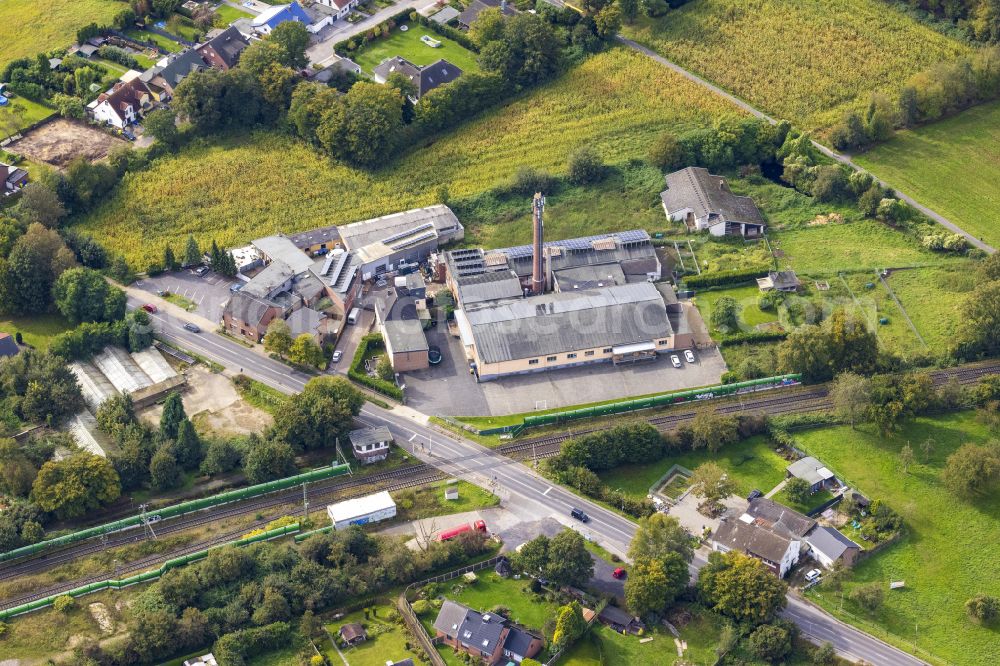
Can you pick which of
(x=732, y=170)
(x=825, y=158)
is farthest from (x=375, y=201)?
(x=825, y=158)

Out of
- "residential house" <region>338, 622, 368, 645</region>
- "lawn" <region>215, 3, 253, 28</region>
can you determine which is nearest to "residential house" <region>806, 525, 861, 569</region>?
"residential house" <region>338, 622, 368, 645</region>

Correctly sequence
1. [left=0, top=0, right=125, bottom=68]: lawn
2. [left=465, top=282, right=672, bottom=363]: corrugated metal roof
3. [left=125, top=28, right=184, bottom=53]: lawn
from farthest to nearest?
1. [left=0, top=0, right=125, bottom=68]: lawn
2. [left=125, top=28, right=184, bottom=53]: lawn
3. [left=465, top=282, right=672, bottom=363]: corrugated metal roof

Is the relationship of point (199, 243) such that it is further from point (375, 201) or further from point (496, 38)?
point (496, 38)

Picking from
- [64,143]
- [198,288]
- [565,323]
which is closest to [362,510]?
[565,323]

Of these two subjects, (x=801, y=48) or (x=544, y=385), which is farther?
(x=801, y=48)

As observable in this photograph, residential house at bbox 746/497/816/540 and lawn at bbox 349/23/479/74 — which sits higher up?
lawn at bbox 349/23/479/74

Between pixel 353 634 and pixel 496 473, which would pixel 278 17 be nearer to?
pixel 496 473

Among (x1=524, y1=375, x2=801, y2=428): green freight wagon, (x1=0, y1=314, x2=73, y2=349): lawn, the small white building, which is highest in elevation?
(x1=0, y1=314, x2=73, y2=349): lawn

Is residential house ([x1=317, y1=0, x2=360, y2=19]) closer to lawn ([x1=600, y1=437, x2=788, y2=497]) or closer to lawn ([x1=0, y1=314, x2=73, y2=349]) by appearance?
Result: lawn ([x1=0, y1=314, x2=73, y2=349])
